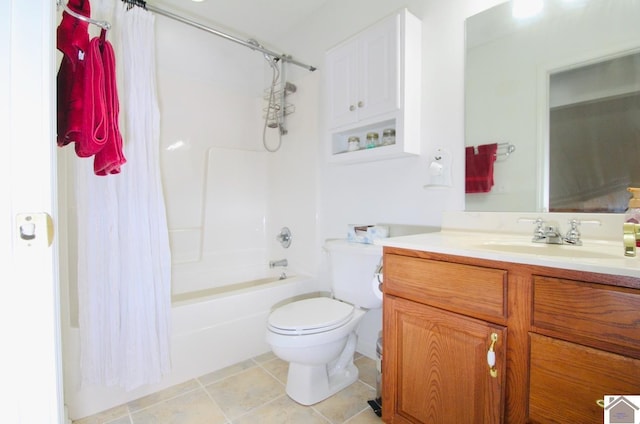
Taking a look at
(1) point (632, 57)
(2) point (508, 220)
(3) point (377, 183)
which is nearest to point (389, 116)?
(3) point (377, 183)

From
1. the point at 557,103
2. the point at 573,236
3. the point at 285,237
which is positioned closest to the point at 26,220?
the point at 573,236

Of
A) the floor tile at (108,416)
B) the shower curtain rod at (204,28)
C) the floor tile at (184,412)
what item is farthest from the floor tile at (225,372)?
the shower curtain rod at (204,28)

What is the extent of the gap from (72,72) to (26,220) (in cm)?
96

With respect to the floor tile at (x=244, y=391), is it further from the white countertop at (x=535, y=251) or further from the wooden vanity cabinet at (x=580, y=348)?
the wooden vanity cabinet at (x=580, y=348)

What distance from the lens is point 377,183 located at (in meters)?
1.90

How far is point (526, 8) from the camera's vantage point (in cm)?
135

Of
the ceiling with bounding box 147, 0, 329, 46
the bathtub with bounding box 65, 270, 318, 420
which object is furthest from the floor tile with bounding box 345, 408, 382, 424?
the ceiling with bounding box 147, 0, 329, 46

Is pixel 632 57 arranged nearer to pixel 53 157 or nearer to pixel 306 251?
pixel 53 157

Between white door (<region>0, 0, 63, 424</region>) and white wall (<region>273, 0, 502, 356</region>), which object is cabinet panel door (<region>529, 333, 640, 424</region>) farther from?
white door (<region>0, 0, 63, 424</region>)

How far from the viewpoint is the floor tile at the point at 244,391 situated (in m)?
1.51

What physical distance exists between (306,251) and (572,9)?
6.55ft

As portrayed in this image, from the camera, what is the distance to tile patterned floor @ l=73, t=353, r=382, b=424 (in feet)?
4.66

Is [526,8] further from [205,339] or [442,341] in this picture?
[205,339]

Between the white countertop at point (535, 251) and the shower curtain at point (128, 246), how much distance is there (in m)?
1.21
